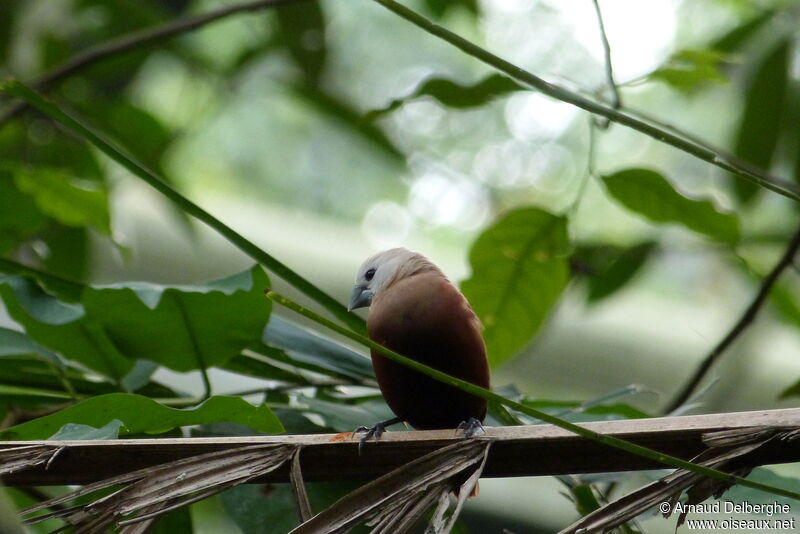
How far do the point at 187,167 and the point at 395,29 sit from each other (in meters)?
1.98

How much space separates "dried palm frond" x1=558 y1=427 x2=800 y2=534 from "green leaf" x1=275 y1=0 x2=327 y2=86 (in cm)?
176

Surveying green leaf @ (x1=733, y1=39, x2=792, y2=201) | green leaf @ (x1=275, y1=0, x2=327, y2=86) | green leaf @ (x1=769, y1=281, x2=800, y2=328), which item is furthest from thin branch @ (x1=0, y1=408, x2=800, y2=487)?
green leaf @ (x1=275, y1=0, x2=327, y2=86)

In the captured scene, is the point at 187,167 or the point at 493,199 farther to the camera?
the point at 187,167

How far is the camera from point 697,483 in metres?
0.77

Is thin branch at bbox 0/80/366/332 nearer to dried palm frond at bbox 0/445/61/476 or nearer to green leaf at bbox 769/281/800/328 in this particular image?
dried palm frond at bbox 0/445/61/476

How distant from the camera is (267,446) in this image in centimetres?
81

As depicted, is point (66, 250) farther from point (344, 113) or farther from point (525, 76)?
point (525, 76)

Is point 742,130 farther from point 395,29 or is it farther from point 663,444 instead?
point 395,29

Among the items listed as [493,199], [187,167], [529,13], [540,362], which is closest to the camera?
[540,362]

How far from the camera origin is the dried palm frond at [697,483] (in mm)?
741

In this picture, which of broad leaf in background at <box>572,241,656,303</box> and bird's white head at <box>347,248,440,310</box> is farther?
broad leaf in background at <box>572,241,656,303</box>

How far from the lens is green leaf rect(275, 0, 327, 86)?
7.54 ft

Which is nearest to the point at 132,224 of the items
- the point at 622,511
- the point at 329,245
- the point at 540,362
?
the point at 329,245

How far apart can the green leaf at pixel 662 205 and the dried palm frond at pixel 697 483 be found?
0.61 meters
